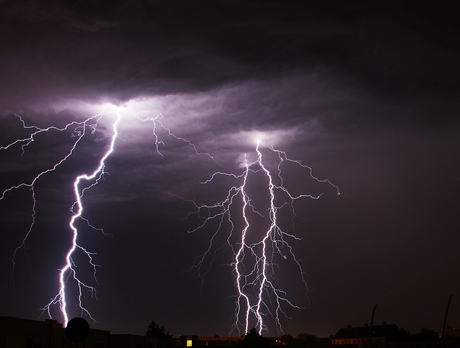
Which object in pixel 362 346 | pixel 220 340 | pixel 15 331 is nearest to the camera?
pixel 15 331

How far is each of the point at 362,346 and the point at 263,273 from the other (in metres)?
14.6

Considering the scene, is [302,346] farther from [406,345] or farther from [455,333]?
[455,333]

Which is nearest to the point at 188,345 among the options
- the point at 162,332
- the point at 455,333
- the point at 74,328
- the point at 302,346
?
the point at 162,332

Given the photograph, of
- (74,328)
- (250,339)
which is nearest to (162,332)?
(250,339)

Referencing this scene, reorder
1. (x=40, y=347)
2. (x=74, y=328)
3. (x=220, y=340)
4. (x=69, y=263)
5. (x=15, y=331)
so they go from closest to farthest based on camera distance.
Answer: (x=74, y=328)
(x=15, y=331)
(x=40, y=347)
(x=69, y=263)
(x=220, y=340)

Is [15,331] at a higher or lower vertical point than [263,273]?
lower

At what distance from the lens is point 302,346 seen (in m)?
67.3

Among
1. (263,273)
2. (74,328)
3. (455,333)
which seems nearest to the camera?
(74,328)

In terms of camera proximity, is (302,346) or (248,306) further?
(302,346)

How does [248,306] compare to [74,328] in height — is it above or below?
above

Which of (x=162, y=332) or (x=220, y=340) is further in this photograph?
(x=220, y=340)

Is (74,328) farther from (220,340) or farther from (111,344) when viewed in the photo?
(220,340)

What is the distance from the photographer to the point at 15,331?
1878 cm

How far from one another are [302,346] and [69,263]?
4423 centimetres
